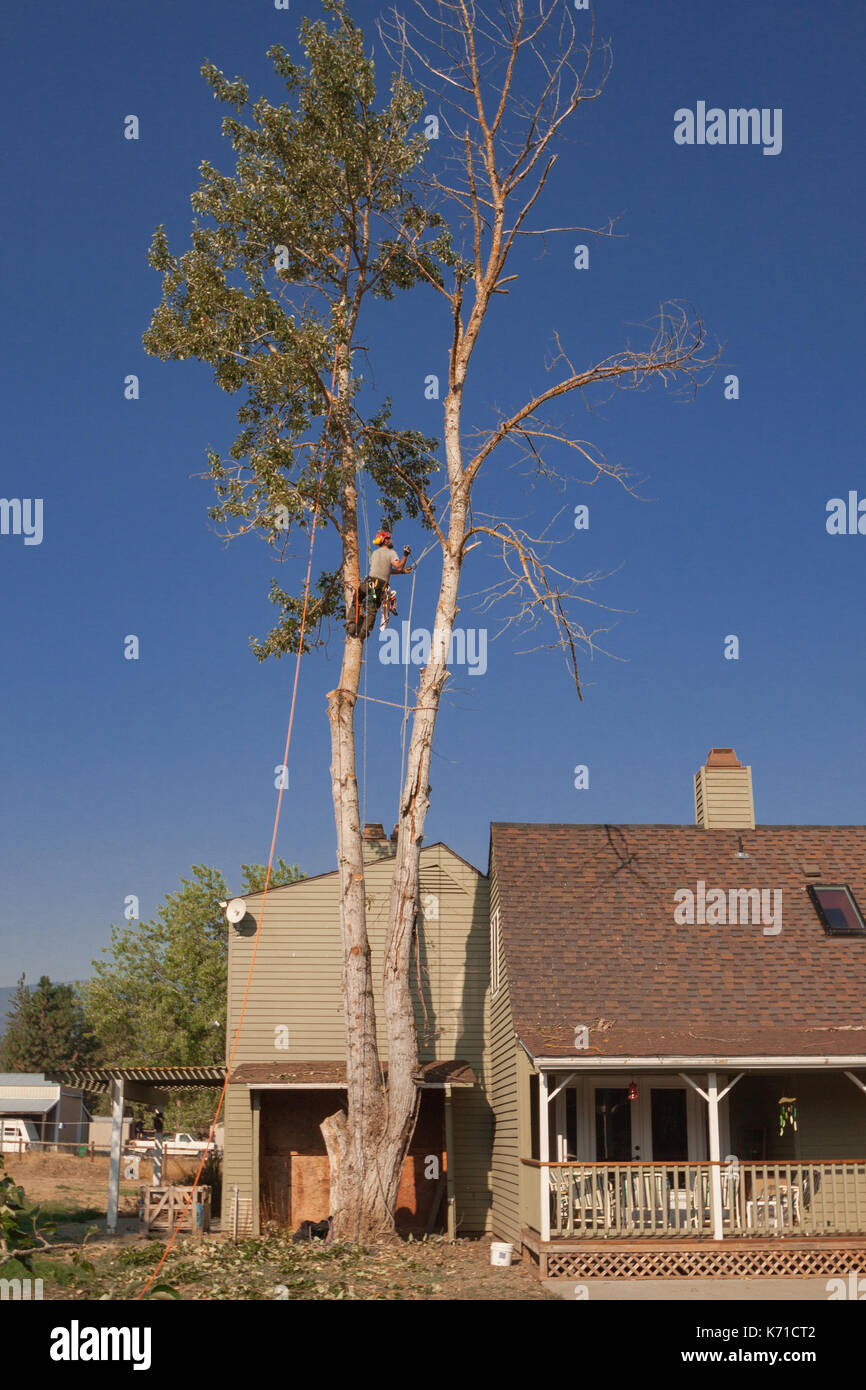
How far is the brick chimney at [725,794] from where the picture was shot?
20.0 meters

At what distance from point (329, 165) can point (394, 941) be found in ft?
36.2

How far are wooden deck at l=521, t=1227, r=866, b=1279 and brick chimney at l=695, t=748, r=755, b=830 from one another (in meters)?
7.18

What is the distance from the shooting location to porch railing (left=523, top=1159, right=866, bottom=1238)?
14039 mm

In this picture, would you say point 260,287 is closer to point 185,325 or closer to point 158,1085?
point 185,325

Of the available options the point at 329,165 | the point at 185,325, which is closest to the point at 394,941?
the point at 185,325

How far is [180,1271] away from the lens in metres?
12.2

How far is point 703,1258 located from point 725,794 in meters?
8.08

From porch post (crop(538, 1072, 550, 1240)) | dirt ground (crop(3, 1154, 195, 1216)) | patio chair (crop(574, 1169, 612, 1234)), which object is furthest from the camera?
dirt ground (crop(3, 1154, 195, 1216))

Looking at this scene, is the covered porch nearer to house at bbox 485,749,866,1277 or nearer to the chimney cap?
house at bbox 485,749,866,1277

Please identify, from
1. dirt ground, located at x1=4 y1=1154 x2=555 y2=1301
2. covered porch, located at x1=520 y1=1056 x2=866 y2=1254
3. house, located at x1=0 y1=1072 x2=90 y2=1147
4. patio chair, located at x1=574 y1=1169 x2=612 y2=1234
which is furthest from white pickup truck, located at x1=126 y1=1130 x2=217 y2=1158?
patio chair, located at x1=574 y1=1169 x2=612 y2=1234

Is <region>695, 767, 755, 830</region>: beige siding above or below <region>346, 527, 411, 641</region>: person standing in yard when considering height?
below

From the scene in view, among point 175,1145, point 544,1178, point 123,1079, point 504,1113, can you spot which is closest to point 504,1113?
point 504,1113

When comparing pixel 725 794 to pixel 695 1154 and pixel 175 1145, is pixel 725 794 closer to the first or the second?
pixel 695 1154
